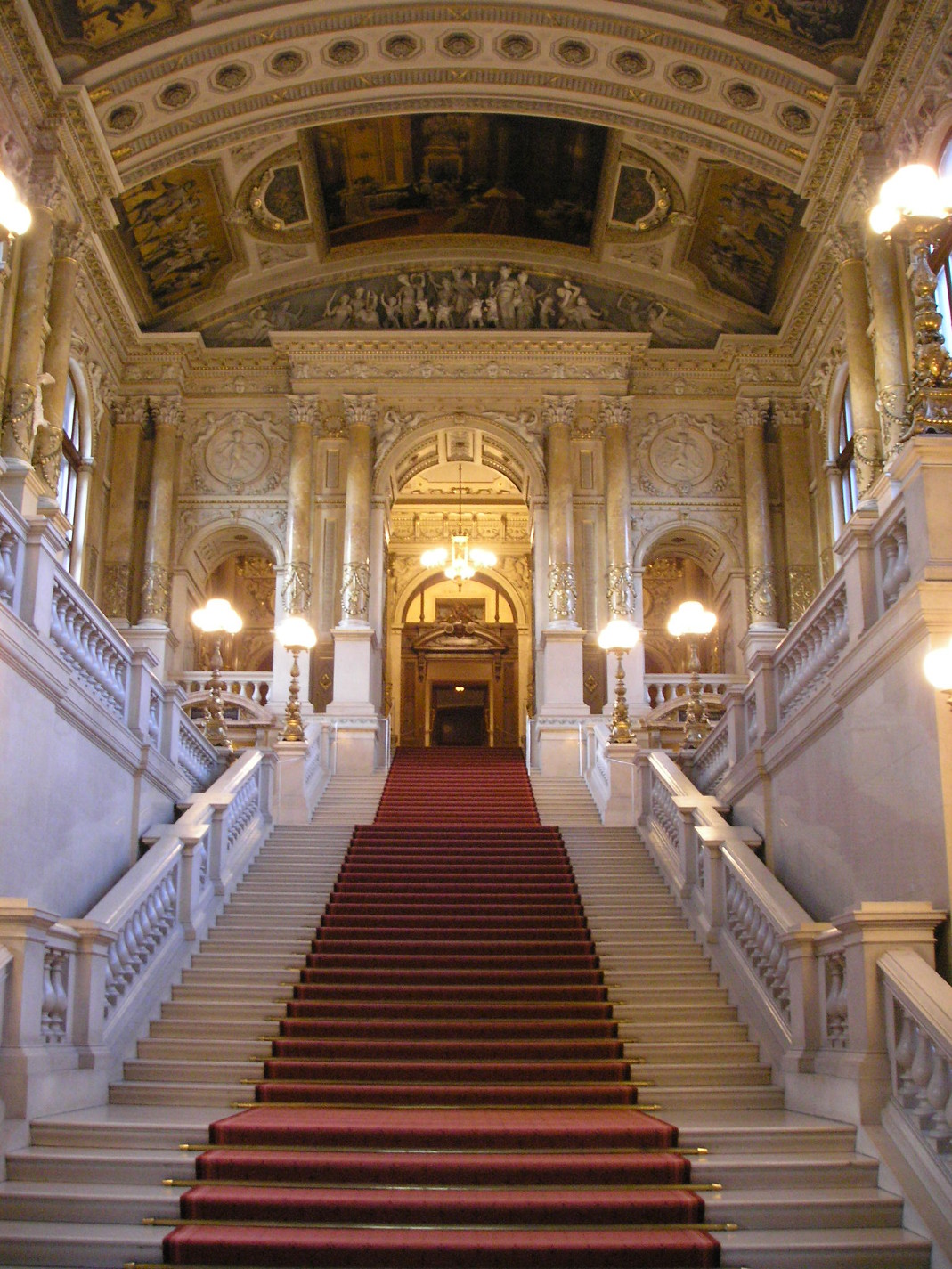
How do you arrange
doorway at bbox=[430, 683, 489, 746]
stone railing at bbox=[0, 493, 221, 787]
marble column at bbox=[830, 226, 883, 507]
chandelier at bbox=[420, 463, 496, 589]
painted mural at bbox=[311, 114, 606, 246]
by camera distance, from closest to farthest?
stone railing at bbox=[0, 493, 221, 787]
marble column at bbox=[830, 226, 883, 507]
painted mural at bbox=[311, 114, 606, 246]
chandelier at bbox=[420, 463, 496, 589]
doorway at bbox=[430, 683, 489, 746]

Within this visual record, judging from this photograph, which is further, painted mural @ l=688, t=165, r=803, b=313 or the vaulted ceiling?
painted mural @ l=688, t=165, r=803, b=313

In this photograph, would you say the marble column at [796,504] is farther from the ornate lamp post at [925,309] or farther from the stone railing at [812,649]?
the ornate lamp post at [925,309]

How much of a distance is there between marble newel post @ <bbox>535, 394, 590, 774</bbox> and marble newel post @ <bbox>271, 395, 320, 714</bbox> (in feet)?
12.8

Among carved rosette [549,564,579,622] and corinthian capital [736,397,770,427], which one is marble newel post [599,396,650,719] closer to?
carved rosette [549,564,579,622]

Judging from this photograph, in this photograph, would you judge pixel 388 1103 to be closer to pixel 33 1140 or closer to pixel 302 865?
pixel 33 1140

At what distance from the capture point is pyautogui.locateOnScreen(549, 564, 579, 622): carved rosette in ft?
71.9

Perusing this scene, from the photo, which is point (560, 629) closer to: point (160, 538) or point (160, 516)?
point (160, 538)

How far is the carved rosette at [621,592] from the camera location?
72.0 feet

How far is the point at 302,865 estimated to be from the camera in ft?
42.5

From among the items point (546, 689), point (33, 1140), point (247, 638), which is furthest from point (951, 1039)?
point (247, 638)

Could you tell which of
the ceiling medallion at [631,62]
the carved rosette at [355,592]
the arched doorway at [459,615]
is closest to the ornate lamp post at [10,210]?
the ceiling medallion at [631,62]

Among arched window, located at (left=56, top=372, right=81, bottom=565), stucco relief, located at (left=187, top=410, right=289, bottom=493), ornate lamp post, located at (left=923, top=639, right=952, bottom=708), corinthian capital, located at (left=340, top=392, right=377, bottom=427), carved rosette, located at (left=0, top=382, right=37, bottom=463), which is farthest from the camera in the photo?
stucco relief, located at (left=187, top=410, right=289, bottom=493)

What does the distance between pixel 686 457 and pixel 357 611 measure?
21.1 ft

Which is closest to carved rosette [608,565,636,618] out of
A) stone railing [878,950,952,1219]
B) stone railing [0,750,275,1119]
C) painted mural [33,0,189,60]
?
painted mural [33,0,189,60]
